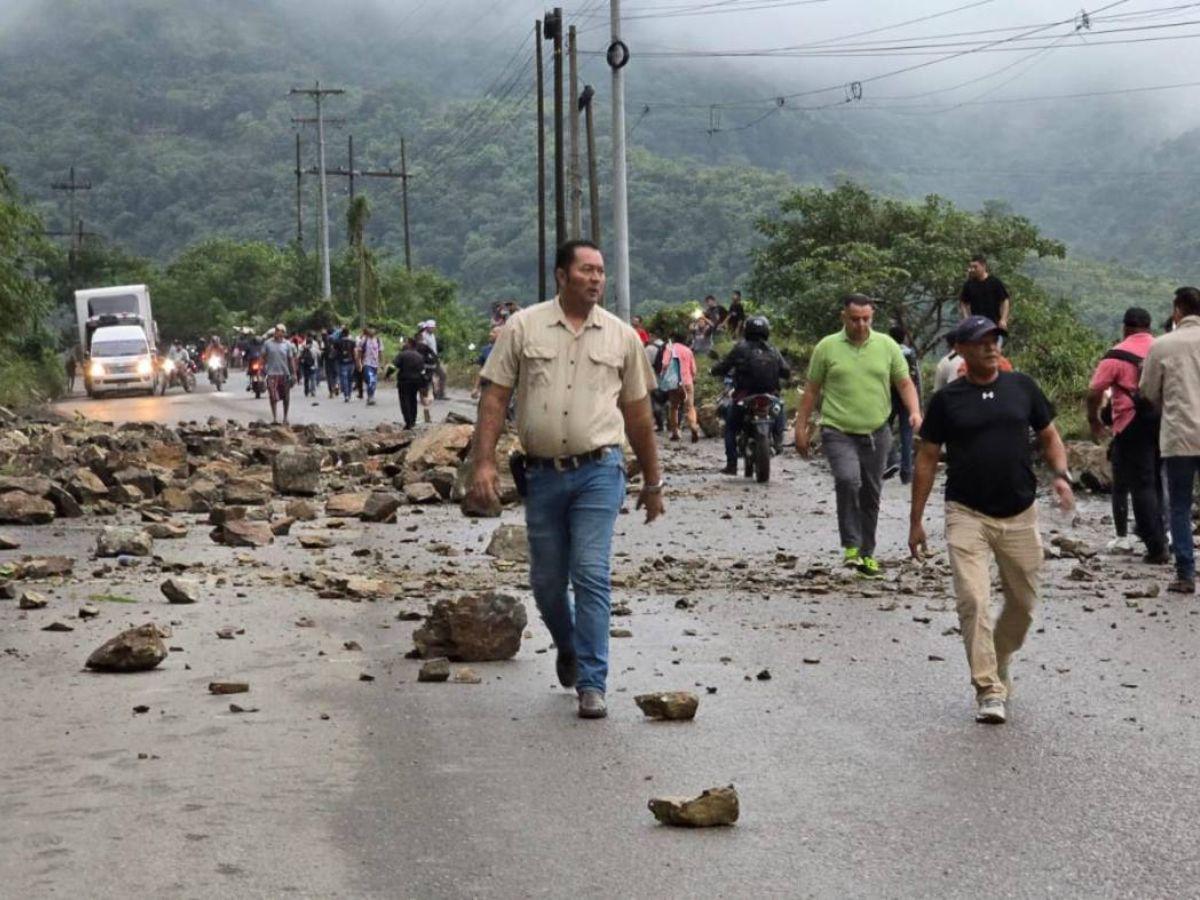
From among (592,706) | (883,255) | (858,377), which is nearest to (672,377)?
(883,255)

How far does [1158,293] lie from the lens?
2847 inches

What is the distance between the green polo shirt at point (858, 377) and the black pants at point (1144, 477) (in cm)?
180

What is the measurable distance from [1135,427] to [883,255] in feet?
92.8

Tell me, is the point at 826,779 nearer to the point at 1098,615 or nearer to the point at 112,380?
the point at 1098,615

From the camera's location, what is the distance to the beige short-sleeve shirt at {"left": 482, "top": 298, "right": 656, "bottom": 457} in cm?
854

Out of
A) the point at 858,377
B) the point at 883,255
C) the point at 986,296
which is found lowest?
the point at 858,377

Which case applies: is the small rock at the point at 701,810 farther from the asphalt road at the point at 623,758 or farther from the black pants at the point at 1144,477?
the black pants at the point at 1144,477

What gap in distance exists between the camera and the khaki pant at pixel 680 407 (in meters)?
29.5

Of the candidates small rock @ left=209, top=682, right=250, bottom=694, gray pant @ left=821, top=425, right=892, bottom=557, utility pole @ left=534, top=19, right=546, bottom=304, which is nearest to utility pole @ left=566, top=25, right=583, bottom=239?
utility pole @ left=534, top=19, right=546, bottom=304

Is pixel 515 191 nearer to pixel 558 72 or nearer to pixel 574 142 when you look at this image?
pixel 558 72

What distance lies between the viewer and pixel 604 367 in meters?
8.59

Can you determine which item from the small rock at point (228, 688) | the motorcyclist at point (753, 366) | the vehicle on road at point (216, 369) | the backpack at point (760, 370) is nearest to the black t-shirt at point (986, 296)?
the motorcyclist at point (753, 366)

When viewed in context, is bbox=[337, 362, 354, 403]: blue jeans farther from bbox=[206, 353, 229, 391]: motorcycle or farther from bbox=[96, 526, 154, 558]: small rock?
bbox=[96, 526, 154, 558]: small rock

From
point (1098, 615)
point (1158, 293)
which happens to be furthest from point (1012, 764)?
point (1158, 293)
